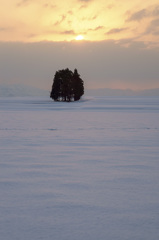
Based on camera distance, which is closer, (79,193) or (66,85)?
(79,193)

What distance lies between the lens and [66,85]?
8369cm

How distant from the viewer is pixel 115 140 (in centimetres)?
1530

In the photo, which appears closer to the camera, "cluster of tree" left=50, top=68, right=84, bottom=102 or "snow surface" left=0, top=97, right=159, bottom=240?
"snow surface" left=0, top=97, right=159, bottom=240

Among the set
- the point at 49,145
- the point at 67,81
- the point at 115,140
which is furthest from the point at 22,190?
the point at 67,81

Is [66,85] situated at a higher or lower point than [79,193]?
higher

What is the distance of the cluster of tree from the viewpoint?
3317 inches

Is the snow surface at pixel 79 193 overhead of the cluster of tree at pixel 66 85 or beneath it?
beneath

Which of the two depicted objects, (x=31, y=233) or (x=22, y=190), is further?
(x=22, y=190)

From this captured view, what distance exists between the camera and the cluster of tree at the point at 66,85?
84.2 meters

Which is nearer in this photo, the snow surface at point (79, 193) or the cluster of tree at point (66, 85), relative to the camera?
the snow surface at point (79, 193)

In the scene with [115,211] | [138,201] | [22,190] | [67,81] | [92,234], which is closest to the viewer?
[92,234]

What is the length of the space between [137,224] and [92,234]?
2.43 ft

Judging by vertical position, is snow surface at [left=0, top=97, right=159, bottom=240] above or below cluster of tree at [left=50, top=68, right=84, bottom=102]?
below

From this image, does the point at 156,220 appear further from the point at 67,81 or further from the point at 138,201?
the point at 67,81
